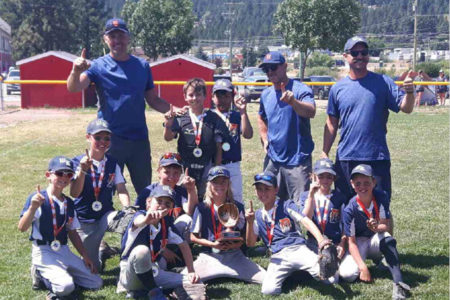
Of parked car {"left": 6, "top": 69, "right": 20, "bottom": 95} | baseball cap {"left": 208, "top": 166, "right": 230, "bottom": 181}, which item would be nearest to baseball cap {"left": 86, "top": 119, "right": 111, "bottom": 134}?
baseball cap {"left": 208, "top": 166, "right": 230, "bottom": 181}

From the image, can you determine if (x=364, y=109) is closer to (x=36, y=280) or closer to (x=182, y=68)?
(x=36, y=280)

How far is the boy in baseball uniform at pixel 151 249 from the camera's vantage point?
16.1ft

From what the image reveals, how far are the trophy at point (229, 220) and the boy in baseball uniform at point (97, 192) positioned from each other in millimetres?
883

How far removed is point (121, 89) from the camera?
5.91 m

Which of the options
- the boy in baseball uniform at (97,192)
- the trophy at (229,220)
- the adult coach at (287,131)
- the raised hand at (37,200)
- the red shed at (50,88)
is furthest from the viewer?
the red shed at (50,88)

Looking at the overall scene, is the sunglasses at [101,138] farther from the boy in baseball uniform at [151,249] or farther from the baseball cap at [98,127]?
the boy in baseball uniform at [151,249]

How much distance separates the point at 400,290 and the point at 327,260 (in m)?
0.67

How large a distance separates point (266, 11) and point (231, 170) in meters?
195

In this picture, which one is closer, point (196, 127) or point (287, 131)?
point (287, 131)

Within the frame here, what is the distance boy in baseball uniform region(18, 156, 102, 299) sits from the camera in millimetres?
5012

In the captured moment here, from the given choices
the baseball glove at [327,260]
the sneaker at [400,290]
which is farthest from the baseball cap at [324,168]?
the sneaker at [400,290]

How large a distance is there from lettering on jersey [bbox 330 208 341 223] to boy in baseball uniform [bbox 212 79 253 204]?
4.00ft

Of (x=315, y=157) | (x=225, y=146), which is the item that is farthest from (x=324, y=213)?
(x=315, y=157)

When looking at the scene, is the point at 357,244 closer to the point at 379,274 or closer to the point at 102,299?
the point at 379,274
